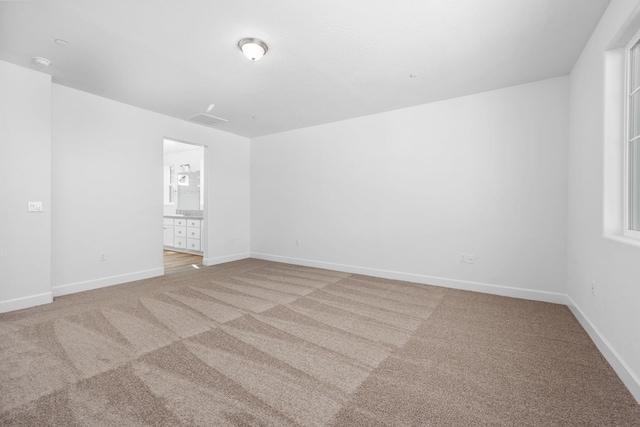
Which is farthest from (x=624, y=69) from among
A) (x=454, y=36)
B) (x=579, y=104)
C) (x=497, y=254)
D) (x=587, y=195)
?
(x=497, y=254)

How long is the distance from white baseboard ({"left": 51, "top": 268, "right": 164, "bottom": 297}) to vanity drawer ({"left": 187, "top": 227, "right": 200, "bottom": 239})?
6.70 feet

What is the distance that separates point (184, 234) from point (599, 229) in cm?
736

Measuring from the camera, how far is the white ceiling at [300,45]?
2.14 meters

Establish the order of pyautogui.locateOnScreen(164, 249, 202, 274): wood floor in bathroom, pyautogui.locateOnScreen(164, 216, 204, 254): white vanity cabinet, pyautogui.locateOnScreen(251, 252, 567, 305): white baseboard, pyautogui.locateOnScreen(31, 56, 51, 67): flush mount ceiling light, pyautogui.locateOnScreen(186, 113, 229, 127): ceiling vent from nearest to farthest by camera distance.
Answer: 1. pyautogui.locateOnScreen(31, 56, 51, 67): flush mount ceiling light
2. pyautogui.locateOnScreen(251, 252, 567, 305): white baseboard
3. pyautogui.locateOnScreen(186, 113, 229, 127): ceiling vent
4. pyautogui.locateOnScreen(164, 249, 202, 274): wood floor in bathroom
5. pyautogui.locateOnScreen(164, 216, 204, 254): white vanity cabinet

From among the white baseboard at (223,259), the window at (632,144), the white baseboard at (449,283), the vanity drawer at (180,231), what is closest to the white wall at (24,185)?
the white baseboard at (223,259)

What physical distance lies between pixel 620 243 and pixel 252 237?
18.5 ft

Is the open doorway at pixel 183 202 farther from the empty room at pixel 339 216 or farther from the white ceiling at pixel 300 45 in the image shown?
the white ceiling at pixel 300 45

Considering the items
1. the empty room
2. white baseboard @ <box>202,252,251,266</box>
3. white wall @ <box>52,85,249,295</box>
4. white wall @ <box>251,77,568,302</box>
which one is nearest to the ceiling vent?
the empty room

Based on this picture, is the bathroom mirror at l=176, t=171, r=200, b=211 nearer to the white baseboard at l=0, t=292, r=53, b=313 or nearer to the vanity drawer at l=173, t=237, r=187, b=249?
the vanity drawer at l=173, t=237, r=187, b=249

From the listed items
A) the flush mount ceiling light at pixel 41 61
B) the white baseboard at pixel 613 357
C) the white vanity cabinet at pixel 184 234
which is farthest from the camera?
the white vanity cabinet at pixel 184 234

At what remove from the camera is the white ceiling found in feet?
Result: 7.02

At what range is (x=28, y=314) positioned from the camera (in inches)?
113

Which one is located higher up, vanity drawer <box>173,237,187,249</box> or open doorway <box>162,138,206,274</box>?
open doorway <box>162,138,206,274</box>

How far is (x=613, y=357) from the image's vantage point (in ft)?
6.29
